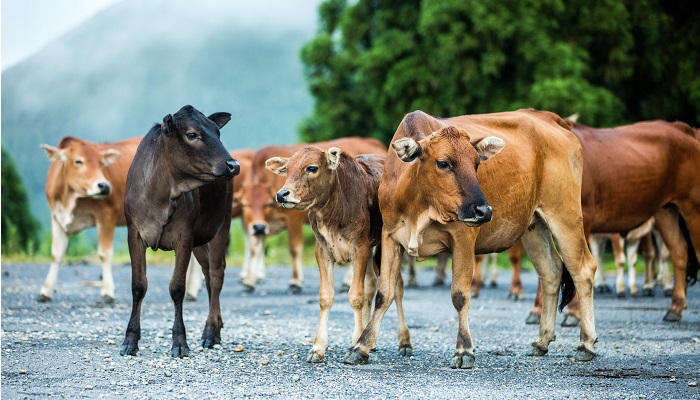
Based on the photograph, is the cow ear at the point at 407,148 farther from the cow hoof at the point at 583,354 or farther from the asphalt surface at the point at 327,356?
the cow hoof at the point at 583,354

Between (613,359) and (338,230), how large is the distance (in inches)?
109

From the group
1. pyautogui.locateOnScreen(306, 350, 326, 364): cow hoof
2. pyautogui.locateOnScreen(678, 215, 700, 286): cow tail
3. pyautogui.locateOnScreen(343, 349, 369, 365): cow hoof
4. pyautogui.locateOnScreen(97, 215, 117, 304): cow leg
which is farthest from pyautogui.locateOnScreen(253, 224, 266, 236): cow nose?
pyautogui.locateOnScreen(343, 349, 369, 365): cow hoof

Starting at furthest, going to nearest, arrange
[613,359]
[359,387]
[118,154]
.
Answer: [118,154] < [613,359] < [359,387]

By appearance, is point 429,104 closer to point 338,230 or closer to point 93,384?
point 338,230

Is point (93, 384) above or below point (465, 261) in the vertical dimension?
below

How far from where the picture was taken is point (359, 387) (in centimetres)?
764

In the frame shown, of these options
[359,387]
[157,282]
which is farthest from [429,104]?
[359,387]

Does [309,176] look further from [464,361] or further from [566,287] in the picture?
[566,287]

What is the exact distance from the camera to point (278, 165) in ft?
32.3

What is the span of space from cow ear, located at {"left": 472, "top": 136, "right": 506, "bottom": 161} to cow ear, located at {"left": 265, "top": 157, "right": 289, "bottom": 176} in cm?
185

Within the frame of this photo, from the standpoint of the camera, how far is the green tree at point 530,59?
26.7m

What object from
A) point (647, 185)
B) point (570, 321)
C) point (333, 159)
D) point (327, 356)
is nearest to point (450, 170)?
point (333, 159)

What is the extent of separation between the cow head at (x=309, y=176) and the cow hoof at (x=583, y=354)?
2.66 m

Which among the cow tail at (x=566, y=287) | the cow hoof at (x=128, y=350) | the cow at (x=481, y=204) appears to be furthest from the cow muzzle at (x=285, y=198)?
the cow tail at (x=566, y=287)
